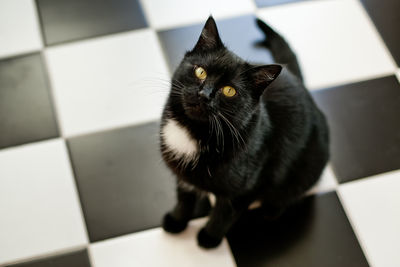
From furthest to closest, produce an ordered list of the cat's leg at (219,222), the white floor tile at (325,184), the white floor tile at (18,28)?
1. the white floor tile at (18,28)
2. the white floor tile at (325,184)
3. the cat's leg at (219,222)

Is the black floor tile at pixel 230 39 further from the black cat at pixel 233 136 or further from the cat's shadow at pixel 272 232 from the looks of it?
the cat's shadow at pixel 272 232

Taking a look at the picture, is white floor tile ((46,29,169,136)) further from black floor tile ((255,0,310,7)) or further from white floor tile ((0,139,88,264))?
black floor tile ((255,0,310,7))

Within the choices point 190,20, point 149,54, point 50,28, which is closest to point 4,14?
point 50,28

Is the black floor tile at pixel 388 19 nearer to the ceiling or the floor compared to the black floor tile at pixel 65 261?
nearer to the ceiling

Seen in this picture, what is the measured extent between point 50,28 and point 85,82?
28cm

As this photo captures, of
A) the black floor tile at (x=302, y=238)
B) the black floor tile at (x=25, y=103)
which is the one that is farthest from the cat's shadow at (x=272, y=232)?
the black floor tile at (x=25, y=103)

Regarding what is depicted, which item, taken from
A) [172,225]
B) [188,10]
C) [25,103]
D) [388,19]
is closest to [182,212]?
[172,225]

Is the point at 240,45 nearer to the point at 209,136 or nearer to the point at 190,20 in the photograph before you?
the point at 190,20

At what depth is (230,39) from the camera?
162 cm

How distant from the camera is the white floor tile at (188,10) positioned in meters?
1.65

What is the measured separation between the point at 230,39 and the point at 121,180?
0.66 m

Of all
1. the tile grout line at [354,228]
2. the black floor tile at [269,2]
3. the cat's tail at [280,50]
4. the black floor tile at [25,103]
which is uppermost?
the black floor tile at [269,2]

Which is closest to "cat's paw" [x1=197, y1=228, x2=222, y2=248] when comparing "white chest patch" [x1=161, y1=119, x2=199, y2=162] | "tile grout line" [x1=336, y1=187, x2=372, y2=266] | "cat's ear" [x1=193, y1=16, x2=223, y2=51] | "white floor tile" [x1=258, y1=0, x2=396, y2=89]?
"white chest patch" [x1=161, y1=119, x2=199, y2=162]

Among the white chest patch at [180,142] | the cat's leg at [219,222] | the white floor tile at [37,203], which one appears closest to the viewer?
the white chest patch at [180,142]
